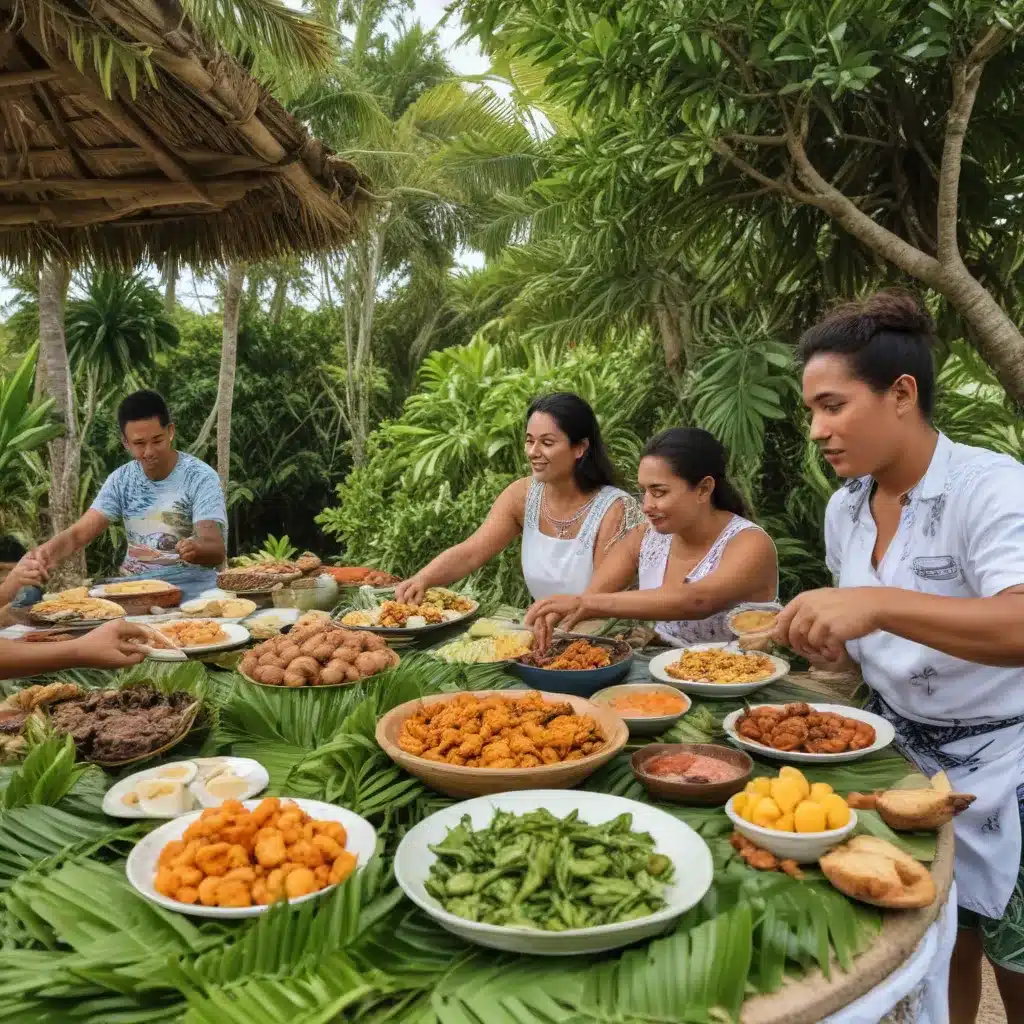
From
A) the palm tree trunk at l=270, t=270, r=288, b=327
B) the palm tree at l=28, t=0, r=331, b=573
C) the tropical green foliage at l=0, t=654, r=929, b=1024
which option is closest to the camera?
the tropical green foliage at l=0, t=654, r=929, b=1024

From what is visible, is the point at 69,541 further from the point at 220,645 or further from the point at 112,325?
the point at 112,325

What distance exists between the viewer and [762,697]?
236 cm

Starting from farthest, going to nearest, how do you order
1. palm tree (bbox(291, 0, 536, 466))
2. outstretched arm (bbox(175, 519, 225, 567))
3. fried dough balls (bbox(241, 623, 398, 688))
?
1. palm tree (bbox(291, 0, 536, 466))
2. outstretched arm (bbox(175, 519, 225, 567))
3. fried dough balls (bbox(241, 623, 398, 688))

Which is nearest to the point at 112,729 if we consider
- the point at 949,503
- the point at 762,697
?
the point at 762,697

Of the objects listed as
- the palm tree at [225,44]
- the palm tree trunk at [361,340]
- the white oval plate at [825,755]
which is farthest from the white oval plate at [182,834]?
the palm tree trunk at [361,340]

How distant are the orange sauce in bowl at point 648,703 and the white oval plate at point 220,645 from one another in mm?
1310

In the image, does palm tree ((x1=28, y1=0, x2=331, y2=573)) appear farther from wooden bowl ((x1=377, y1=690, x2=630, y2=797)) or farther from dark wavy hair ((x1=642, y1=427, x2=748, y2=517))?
wooden bowl ((x1=377, y1=690, x2=630, y2=797))

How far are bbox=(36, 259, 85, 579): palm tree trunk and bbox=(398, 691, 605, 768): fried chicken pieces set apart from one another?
20.4 feet

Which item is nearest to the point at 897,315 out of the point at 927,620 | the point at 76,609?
the point at 927,620

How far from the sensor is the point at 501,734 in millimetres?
1728

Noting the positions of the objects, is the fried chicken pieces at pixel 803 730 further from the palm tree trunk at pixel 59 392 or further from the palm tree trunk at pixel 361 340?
the palm tree trunk at pixel 361 340

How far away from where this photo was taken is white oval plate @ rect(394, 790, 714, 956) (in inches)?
46.0

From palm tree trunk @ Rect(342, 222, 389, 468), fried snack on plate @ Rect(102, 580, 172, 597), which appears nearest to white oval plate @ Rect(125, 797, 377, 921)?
Result: fried snack on plate @ Rect(102, 580, 172, 597)

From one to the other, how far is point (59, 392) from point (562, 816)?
23.2 feet
